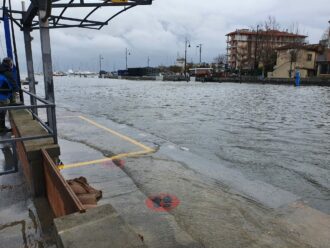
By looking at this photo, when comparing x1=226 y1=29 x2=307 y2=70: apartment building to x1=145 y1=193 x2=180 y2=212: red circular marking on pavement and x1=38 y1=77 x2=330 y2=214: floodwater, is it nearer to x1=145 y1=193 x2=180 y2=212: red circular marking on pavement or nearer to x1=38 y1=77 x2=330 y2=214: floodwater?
x1=38 y1=77 x2=330 y2=214: floodwater

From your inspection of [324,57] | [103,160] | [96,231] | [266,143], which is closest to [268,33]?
[324,57]

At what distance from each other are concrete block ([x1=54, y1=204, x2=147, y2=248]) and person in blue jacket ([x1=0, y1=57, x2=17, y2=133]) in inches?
269

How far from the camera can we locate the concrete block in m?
2.34

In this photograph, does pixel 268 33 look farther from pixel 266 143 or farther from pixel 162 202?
pixel 162 202

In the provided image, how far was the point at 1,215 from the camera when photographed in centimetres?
429

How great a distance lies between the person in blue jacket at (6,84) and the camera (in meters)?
8.65

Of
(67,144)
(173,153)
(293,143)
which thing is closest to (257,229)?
(173,153)

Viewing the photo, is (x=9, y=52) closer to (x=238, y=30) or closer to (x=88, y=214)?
(x=88, y=214)

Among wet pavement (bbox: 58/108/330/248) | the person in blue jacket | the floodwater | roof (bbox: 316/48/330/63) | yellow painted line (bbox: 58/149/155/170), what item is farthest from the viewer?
roof (bbox: 316/48/330/63)

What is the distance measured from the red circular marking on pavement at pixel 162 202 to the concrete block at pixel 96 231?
1.90 meters

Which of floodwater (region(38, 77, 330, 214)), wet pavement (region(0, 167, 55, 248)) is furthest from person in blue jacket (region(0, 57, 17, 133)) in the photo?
floodwater (region(38, 77, 330, 214))

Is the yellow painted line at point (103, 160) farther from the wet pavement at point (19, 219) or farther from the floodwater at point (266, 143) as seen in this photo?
the floodwater at point (266, 143)

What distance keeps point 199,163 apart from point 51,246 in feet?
14.6

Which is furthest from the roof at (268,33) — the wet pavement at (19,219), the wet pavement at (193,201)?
the wet pavement at (19,219)
